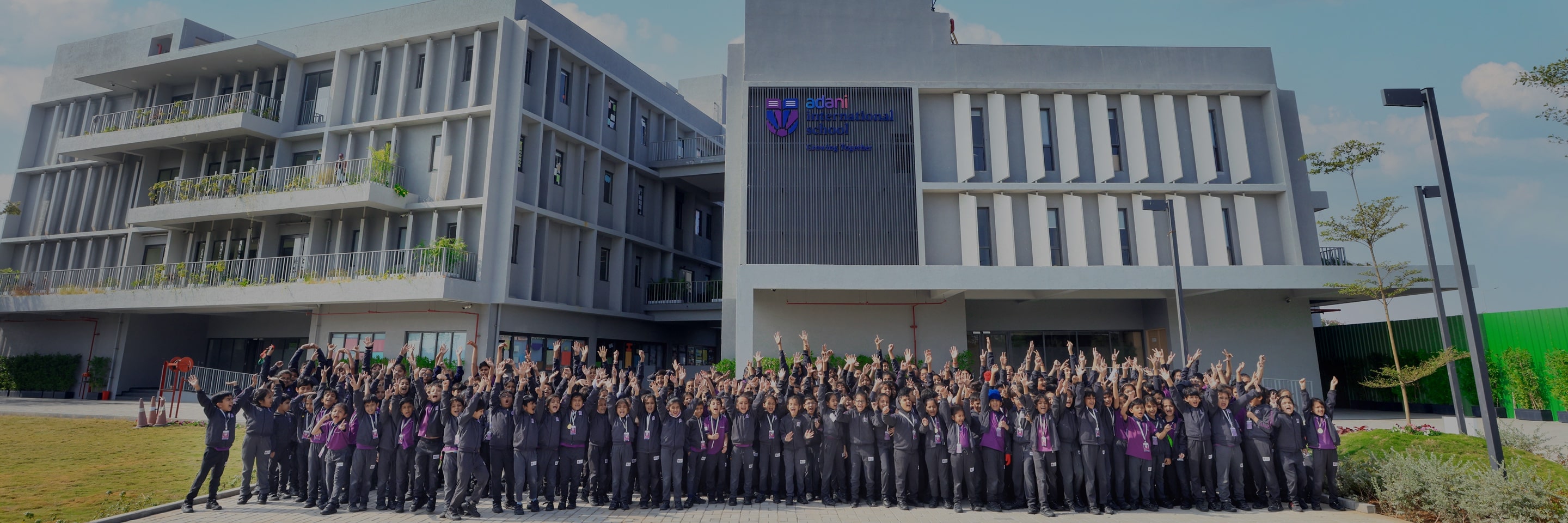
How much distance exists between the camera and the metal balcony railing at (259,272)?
21.8 metres

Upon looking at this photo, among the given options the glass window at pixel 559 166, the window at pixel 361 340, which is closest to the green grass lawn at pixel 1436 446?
the glass window at pixel 559 166

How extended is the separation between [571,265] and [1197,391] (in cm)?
2088

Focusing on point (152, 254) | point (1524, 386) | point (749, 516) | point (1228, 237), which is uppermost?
point (152, 254)

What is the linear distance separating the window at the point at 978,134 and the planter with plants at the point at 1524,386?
13.2 meters

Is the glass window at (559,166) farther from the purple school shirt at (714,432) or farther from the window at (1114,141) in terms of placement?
the purple school shirt at (714,432)

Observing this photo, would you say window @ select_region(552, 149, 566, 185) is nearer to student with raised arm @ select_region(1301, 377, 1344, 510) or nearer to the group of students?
the group of students

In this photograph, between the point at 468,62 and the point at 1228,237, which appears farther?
the point at 468,62

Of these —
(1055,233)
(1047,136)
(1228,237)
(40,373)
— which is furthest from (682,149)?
(40,373)

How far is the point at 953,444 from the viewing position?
936 centimetres

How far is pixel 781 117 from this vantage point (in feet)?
68.0

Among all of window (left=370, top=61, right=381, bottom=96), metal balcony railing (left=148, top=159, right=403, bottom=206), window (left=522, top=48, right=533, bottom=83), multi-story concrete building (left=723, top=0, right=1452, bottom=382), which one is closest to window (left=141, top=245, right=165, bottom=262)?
metal balcony railing (left=148, top=159, right=403, bottom=206)

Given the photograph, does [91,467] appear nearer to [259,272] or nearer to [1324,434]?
[259,272]

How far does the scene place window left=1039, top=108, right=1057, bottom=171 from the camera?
851 inches

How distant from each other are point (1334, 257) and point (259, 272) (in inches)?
1315
